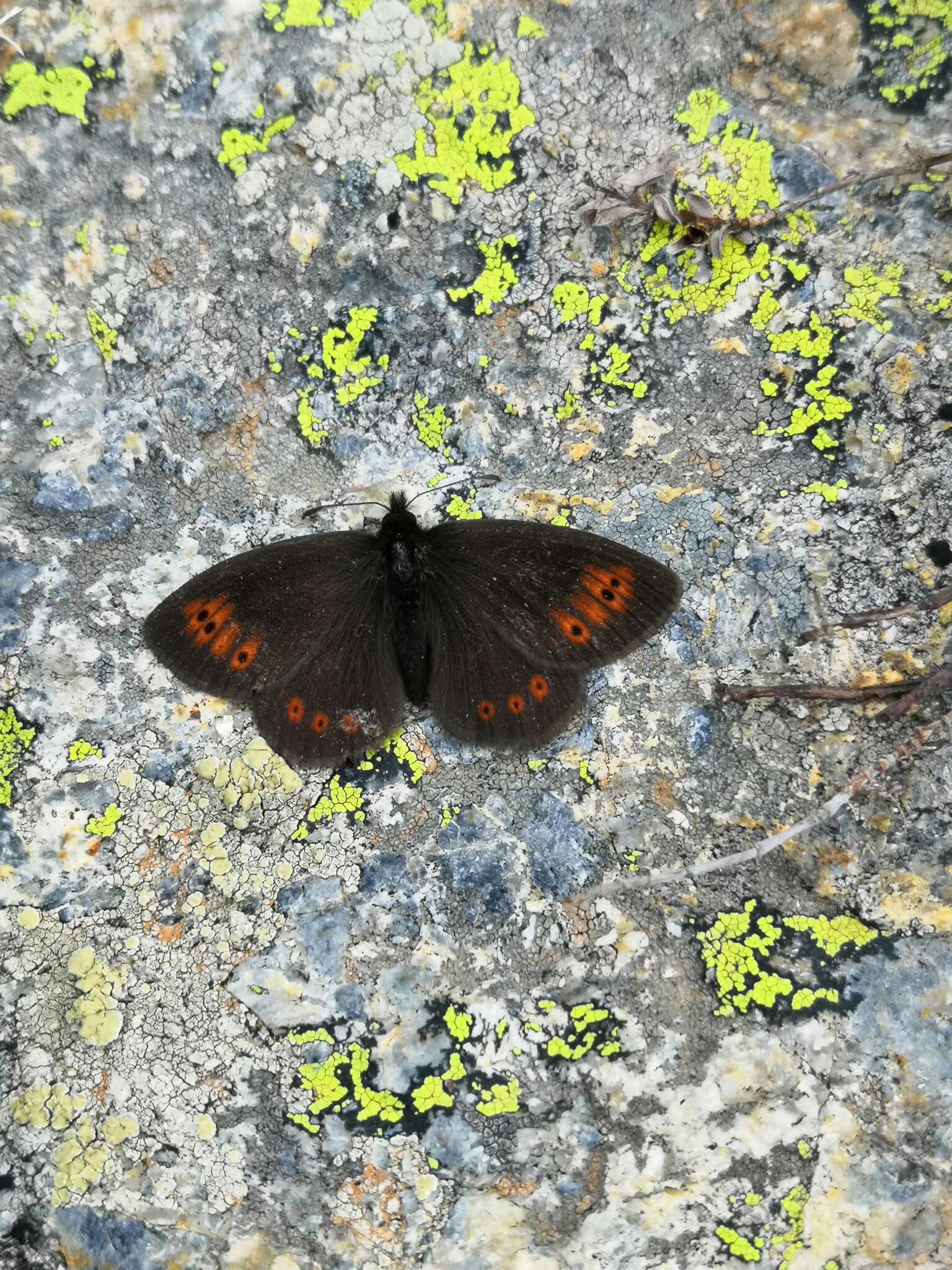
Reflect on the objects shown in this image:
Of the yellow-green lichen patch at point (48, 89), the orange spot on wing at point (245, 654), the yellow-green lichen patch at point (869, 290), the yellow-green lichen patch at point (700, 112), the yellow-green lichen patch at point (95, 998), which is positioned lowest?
the yellow-green lichen patch at point (95, 998)

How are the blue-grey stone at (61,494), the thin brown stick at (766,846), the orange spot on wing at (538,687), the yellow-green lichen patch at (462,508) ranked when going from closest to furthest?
the thin brown stick at (766,846) < the orange spot on wing at (538,687) < the blue-grey stone at (61,494) < the yellow-green lichen patch at (462,508)

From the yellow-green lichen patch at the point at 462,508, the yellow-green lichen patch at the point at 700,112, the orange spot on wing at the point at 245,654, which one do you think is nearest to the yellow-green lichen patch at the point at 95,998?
the orange spot on wing at the point at 245,654

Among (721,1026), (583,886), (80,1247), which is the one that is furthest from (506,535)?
(80,1247)

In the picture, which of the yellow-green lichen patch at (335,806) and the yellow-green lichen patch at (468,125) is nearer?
the yellow-green lichen patch at (335,806)

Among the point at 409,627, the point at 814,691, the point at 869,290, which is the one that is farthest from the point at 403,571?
the point at 869,290

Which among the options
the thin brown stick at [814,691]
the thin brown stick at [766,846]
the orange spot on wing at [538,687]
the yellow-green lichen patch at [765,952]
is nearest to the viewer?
the yellow-green lichen patch at [765,952]

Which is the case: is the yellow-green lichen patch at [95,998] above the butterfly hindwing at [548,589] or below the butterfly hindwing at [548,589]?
below

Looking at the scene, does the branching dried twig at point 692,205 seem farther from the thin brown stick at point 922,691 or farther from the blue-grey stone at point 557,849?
the blue-grey stone at point 557,849
